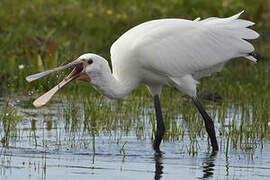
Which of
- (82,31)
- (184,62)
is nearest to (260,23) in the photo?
(82,31)

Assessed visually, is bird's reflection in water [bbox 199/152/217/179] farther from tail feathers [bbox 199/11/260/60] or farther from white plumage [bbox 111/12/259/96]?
tail feathers [bbox 199/11/260/60]

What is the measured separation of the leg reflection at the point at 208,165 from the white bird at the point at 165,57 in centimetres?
32

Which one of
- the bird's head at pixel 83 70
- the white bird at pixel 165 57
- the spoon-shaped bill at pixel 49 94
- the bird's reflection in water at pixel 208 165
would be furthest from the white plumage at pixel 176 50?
the bird's reflection in water at pixel 208 165

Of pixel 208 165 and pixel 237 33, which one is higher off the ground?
pixel 237 33

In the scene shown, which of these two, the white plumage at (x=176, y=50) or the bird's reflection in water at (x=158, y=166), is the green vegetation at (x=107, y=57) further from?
the white plumage at (x=176, y=50)

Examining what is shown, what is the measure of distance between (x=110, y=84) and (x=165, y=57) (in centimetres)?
73

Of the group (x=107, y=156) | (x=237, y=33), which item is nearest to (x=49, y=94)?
(x=107, y=156)

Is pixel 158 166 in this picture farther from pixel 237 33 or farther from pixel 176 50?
pixel 237 33

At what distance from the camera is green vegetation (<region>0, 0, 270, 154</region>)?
7.54 metres

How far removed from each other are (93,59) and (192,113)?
87.6 inches

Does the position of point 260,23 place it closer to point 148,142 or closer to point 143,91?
point 143,91

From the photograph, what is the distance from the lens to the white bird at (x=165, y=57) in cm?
665

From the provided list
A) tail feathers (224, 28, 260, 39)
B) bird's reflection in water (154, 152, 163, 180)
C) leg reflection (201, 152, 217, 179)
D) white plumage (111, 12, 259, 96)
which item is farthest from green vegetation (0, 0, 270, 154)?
tail feathers (224, 28, 260, 39)

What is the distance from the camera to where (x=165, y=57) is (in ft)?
23.3
